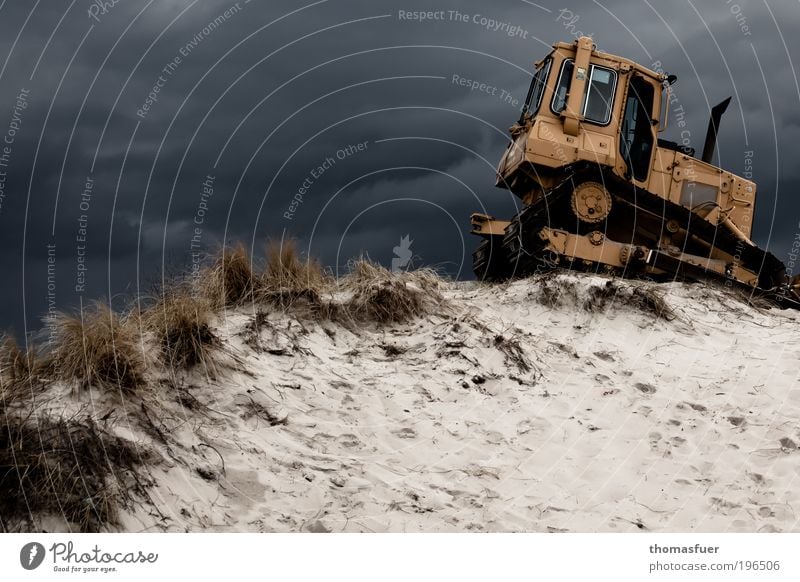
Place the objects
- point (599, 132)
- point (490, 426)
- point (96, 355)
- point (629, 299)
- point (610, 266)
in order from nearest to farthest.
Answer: point (96, 355) < point (490, 426) < point (629, 299) < point (610, 266) < point (599, 132)

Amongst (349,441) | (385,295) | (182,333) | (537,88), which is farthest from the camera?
(537,88)

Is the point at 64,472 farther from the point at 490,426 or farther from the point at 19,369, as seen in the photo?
the point at 490,426

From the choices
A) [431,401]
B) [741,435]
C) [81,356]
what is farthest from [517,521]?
[81,356]

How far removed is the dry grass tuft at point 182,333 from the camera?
28.1 ft

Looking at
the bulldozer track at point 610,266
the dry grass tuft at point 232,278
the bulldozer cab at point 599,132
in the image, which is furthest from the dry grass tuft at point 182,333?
the bulldozer cab at point 599,132

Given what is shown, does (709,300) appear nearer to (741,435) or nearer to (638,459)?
(741,435)

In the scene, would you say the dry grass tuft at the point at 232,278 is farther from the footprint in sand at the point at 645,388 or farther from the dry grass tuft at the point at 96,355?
the footprint in sand at the point at 645,388

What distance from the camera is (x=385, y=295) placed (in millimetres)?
10906

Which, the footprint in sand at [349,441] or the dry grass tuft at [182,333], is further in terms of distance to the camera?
the dry grass tuft at [182,333]

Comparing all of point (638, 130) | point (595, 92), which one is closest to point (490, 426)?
point (595, 92)

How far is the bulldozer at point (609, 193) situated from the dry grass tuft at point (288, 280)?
3.88m

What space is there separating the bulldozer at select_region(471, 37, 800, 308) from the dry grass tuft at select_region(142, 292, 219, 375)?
595 cm

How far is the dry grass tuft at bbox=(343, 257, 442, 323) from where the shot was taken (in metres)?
10.8

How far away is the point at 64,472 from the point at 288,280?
14.8 ft
